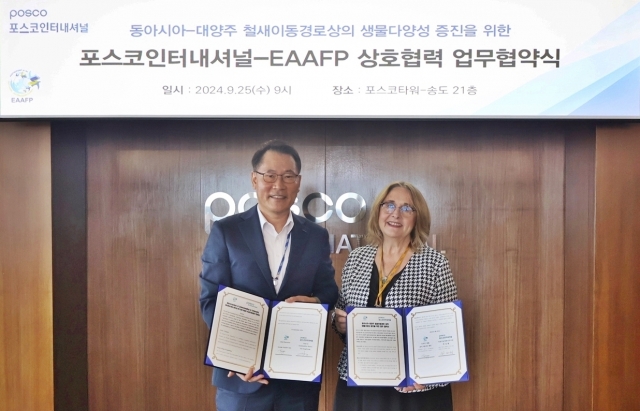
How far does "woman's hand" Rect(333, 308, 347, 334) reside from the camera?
2488mm

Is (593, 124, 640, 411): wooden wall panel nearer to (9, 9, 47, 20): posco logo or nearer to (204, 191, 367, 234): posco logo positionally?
(204, 191, 367, 234): posco logo

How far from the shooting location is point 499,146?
113 inches

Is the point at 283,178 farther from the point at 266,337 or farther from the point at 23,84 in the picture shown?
the point at 23,84

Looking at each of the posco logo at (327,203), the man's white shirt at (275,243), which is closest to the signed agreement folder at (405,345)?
the man's white shirt at (275,243)

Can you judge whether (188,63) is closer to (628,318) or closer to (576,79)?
(576,79)

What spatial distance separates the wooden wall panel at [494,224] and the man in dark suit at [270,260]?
28 centimetres

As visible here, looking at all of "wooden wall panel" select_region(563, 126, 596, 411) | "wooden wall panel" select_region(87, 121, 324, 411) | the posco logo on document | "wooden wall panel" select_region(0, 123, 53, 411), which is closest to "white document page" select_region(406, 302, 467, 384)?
"wooden wall panel" select_region(563, 126, 596, 411)

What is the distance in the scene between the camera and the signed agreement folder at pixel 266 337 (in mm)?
2354

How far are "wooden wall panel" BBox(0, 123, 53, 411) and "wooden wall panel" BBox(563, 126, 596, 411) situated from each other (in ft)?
8.62

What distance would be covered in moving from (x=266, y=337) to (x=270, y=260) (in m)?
0.40

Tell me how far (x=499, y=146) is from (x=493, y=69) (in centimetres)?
46

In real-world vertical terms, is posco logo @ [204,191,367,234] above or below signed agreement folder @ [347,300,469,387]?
above

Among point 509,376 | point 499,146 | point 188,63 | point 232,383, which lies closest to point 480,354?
point 509,376

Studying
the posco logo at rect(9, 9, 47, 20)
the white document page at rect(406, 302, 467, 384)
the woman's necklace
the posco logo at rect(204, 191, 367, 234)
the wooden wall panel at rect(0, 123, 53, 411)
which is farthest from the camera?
the posco logo at rect(204, 191, 367, 234)
